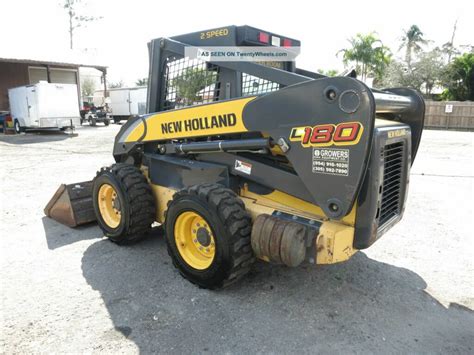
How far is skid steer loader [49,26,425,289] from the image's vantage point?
9.25 ft

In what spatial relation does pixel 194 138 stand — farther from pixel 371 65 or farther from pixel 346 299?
pixel 371 65

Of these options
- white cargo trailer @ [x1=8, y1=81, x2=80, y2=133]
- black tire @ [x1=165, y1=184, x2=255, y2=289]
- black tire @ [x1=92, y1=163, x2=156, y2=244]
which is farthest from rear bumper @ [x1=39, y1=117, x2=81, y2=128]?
black tire @ [x1=165, y1=184, x2=255, y2=289]

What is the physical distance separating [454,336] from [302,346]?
1203 millimetres

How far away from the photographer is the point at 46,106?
18.3 metres

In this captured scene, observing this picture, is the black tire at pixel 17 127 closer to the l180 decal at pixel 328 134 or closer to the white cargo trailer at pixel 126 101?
the white cargo trailer at pixel 126 101

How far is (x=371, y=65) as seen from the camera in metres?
32.7

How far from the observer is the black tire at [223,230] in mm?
3270

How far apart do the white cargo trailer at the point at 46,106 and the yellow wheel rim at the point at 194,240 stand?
16.9 meters

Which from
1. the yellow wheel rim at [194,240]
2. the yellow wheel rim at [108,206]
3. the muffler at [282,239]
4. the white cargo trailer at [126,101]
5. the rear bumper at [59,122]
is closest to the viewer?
the muffler at [282,239]

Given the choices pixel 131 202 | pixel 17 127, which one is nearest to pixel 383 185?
pixel 131 202

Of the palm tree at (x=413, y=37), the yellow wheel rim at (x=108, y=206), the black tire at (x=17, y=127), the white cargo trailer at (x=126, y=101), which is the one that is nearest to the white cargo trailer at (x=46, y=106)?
the black tire at (x=17, y=127)

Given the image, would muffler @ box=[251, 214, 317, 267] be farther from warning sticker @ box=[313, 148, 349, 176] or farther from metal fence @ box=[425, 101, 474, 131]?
metal fence @ box=[425, 101, 474, 131]

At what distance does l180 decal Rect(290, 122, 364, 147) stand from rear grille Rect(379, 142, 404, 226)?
562 millimetres

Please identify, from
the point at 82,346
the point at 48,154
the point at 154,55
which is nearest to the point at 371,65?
the point at 48,154
